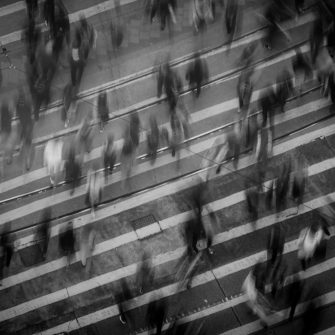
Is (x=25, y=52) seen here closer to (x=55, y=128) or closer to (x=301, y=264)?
(x=55, y=128)

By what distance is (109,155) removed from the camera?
11430 mm

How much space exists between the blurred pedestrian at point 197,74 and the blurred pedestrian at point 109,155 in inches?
120

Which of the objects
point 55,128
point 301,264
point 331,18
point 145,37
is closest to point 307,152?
point 301,264

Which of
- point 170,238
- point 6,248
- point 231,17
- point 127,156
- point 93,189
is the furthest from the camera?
point 231,17

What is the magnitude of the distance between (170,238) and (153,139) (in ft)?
10.2

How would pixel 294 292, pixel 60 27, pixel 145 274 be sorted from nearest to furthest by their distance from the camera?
pixel 294 292
pixel 145 274
pixel 60 27

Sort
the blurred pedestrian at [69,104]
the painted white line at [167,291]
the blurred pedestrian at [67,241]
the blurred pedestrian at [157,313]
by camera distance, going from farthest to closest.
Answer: the blurred pedestrian at [69,104]
the blurred pedestrian at [67,241]
the painted white line at [167,291]
the blurred pedestrian at [157,313]

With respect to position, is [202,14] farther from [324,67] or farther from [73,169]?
[73,169]

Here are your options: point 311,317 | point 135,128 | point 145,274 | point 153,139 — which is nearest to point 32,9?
point 135,128

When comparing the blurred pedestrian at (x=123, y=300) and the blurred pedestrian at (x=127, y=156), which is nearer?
the blurred pedestrian at (x=123, y=300)

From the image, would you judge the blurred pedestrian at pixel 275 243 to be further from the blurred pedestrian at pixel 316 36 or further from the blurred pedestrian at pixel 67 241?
the blurred pedestrian at pixel 67 241

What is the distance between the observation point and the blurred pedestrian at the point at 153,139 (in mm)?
11336

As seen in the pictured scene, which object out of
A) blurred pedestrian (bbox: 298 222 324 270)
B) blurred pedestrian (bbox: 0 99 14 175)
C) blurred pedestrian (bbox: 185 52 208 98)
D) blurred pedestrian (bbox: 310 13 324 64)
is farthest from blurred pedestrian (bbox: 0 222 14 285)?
blurred pedestrian (bbox: 310 13 324 64)

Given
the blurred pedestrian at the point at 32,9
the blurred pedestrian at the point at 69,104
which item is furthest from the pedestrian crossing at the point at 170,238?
the blurred pedestrian at the point at 32,9
